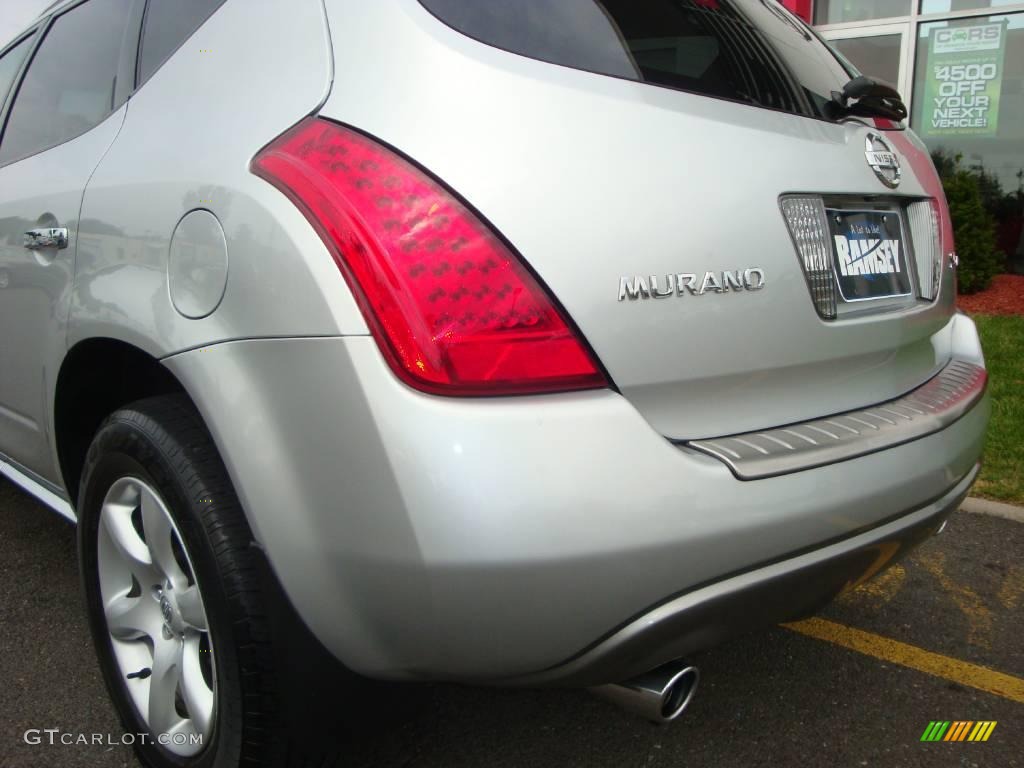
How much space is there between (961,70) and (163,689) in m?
9.55

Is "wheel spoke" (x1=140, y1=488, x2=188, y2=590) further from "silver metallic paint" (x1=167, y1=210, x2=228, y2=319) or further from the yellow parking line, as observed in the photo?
the yellow parking line

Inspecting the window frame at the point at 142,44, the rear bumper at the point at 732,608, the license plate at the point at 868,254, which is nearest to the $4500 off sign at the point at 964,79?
the license plate at the point at 868,254

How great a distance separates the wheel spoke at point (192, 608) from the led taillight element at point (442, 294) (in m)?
0.69

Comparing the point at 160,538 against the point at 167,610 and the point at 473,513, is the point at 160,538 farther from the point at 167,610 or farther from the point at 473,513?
the point at 473,513

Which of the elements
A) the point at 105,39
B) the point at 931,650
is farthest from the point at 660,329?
the point at 105,39

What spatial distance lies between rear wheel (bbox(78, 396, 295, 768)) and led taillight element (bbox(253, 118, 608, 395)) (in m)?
0.47

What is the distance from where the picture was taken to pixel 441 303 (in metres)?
1.27

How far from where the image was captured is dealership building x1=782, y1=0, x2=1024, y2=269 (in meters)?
8.56

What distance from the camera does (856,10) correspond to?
9.05 meters

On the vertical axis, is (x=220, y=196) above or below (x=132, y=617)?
above

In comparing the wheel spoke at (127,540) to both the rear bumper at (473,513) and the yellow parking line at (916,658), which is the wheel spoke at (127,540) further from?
the yellow parking line at (916,658)

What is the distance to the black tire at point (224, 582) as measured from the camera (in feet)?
4.69

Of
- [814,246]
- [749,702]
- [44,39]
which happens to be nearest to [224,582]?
[814,246]

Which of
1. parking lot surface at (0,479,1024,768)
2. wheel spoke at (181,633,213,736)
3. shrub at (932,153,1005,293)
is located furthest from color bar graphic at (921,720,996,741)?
shrub at (932,153,1005,293)
